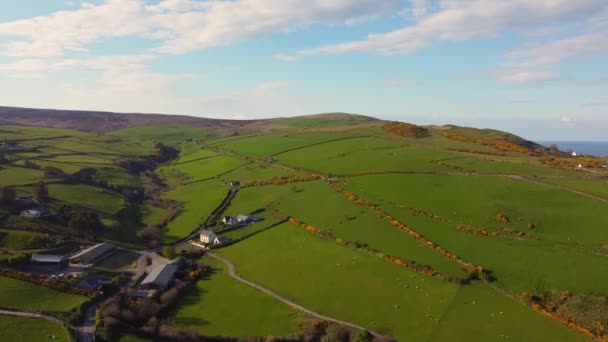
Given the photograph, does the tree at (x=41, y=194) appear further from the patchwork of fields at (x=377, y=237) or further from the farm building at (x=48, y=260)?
the farm building at (x=48, y=260)

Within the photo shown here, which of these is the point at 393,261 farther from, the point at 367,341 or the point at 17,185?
the point at 17,185

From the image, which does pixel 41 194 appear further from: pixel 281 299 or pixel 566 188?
pixel 566 188

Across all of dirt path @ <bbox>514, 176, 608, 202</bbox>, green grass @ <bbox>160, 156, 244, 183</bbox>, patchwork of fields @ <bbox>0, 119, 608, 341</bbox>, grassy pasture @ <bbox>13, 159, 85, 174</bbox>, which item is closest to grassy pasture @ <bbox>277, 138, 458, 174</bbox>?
patchwork of fields @ <bbox>0, 119, 608, 341</bbox>

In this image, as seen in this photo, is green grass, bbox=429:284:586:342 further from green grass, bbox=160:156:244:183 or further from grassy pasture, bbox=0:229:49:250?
green grass, bbox=160:156:244:183

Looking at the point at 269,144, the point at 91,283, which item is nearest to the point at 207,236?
the point at 91,283

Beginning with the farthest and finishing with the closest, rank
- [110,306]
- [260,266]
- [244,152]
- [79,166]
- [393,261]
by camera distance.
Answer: [244,152] < [79,166] < [260,266] < [393,261] < [110,306]

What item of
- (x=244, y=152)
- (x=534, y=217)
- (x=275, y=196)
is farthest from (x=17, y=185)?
(x=534, y=217)
